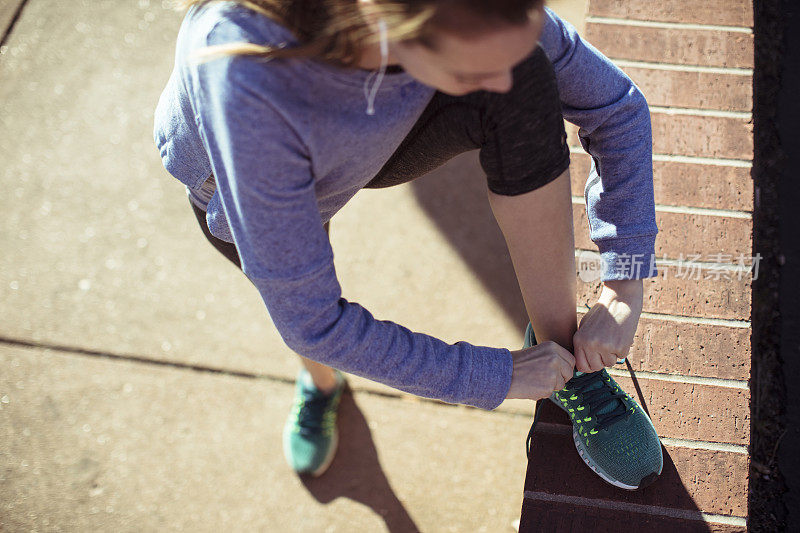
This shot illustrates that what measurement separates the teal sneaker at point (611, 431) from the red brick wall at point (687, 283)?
0.21 feet

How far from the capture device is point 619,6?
7.57ft

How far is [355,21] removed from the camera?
0.90 metres

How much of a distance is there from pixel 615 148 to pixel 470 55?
2.34 ft

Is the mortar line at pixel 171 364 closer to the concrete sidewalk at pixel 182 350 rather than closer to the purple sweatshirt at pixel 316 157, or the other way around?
the concrete sidewalk at pixel 182 350

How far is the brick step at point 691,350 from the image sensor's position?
1.77 metres

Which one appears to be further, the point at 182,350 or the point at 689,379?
the point at 182,350

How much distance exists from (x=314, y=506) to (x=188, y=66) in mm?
1441

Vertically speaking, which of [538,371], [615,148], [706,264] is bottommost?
[706,264]

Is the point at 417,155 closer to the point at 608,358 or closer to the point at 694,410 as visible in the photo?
the point at 608,358

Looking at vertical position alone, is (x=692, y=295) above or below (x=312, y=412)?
above

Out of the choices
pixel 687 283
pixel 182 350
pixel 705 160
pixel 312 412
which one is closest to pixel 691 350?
pixel 687 283

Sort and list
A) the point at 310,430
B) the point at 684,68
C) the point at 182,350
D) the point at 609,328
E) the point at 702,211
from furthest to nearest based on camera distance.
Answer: the point at 182,350 < the point at 684,68 < the point at 310,430 < the point at 702,211 < the point at 609,328

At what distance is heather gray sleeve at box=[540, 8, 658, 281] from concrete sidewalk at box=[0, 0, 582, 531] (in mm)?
747

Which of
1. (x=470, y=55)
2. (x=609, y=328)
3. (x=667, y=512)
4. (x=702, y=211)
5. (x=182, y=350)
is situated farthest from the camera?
(x=182, y=350)
